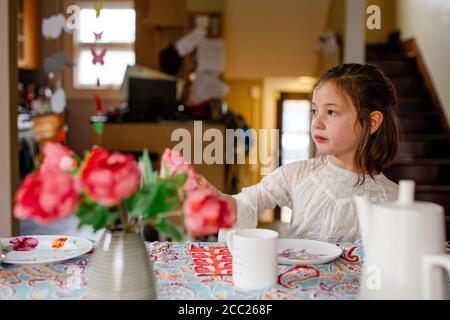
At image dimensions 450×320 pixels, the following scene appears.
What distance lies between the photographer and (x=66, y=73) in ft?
23.0

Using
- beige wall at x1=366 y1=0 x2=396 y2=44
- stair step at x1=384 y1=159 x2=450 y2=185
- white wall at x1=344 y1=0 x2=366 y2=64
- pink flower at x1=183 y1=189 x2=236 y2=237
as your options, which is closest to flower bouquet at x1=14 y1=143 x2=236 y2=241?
pink flower at x1=183 y1=189 x2=236 y2=237

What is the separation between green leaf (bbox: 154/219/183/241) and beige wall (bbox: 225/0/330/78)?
4.82 metres

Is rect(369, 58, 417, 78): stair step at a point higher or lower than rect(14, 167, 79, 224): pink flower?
higher

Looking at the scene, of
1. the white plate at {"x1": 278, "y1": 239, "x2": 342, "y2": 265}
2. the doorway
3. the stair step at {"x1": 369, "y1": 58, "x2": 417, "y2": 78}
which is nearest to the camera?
the white plate at {"x1": 278, "y1": 239, "x2": 342, "y2": 265}

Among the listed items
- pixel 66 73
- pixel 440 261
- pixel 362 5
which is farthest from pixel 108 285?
pixel 66 73

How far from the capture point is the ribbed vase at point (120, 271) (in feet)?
2.62

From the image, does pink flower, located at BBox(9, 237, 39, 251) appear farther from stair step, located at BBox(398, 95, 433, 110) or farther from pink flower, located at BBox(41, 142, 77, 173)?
stair step, located at BBox(398, 95, 433, 110)

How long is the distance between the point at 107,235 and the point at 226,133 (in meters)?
2.93

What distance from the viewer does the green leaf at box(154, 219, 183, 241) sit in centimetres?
80

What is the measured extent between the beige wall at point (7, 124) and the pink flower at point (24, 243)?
1.70 meters

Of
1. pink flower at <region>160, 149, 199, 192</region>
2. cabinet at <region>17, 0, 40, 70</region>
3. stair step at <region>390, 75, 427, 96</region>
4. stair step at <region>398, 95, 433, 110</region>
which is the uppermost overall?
cabinet at <region>17, 0, 40, 70</region>

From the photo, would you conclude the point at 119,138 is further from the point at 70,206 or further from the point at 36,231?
the point at 70,206

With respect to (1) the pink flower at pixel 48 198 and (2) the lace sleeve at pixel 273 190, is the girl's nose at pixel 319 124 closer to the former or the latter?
(2) the lace sleeve at pixel 273 190

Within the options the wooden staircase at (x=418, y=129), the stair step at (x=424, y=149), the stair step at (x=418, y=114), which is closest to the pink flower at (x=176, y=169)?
the wooden staircase at (x=418, y=129)
